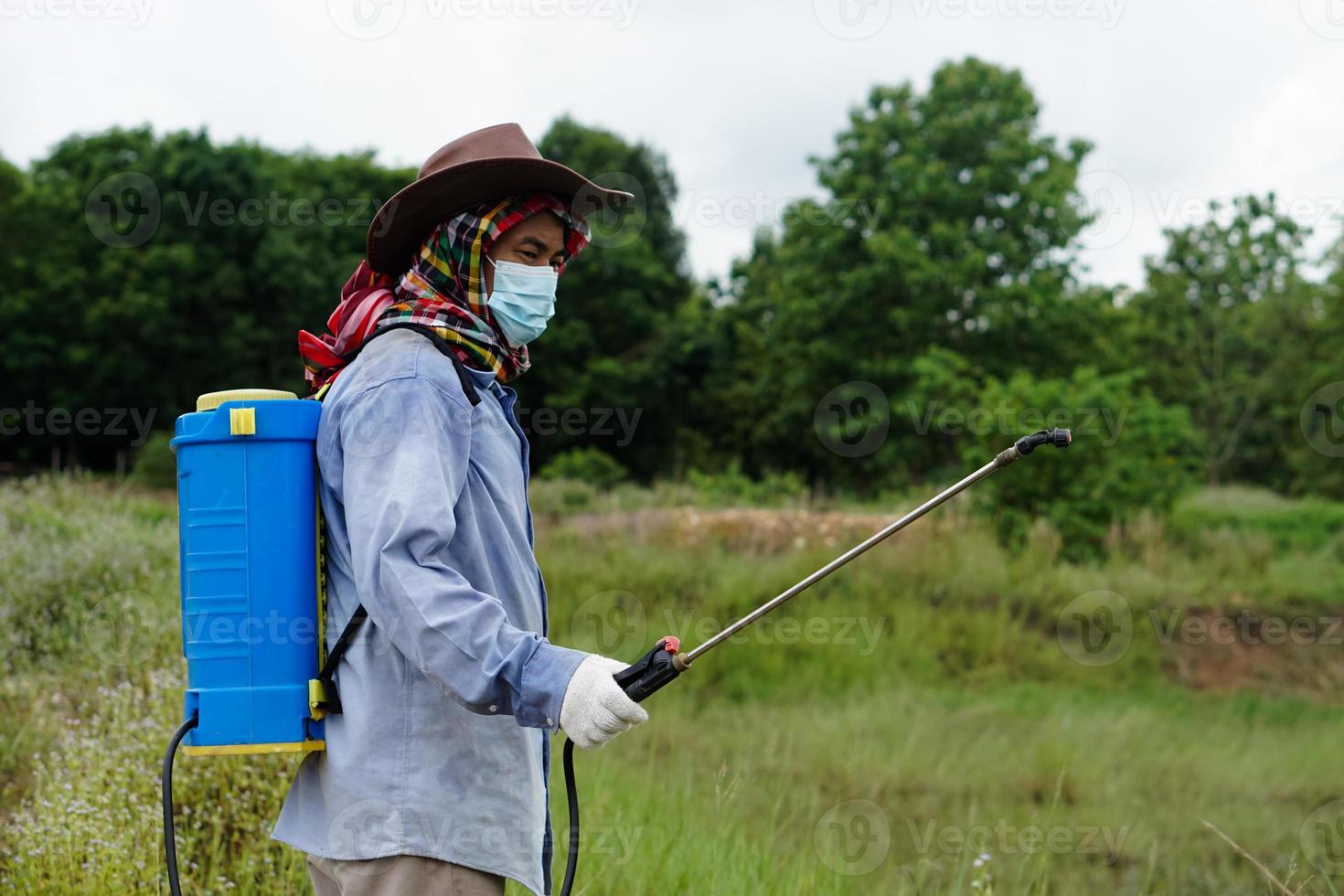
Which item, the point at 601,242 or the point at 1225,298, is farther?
the point at 1225,298

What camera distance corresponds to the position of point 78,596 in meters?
7.91

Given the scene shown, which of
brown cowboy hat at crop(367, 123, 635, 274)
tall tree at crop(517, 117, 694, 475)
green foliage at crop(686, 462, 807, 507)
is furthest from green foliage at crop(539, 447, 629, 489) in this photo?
brown cowboy hat at crop(367, 123, 635, 274)

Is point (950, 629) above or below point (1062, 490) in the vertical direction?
below

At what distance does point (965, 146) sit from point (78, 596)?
2681cm

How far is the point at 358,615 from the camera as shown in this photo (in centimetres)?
224

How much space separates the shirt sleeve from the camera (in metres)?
2.05

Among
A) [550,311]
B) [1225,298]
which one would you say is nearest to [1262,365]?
[1225,298]

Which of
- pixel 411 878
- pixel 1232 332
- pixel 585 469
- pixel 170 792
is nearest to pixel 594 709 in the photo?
pixel 411 878

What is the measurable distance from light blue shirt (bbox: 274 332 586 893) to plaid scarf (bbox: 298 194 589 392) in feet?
0.38

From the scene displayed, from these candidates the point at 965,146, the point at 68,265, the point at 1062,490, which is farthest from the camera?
the point at 68,265

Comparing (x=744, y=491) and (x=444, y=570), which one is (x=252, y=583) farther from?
(x=744, y=491)

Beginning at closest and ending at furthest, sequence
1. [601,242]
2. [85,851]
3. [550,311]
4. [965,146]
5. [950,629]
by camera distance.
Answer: [550,311] < [85,851] < [950,629] < [965,146] < [601,242]

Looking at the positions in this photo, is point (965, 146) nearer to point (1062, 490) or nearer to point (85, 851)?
point (1062, 490)

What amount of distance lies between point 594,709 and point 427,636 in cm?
29
